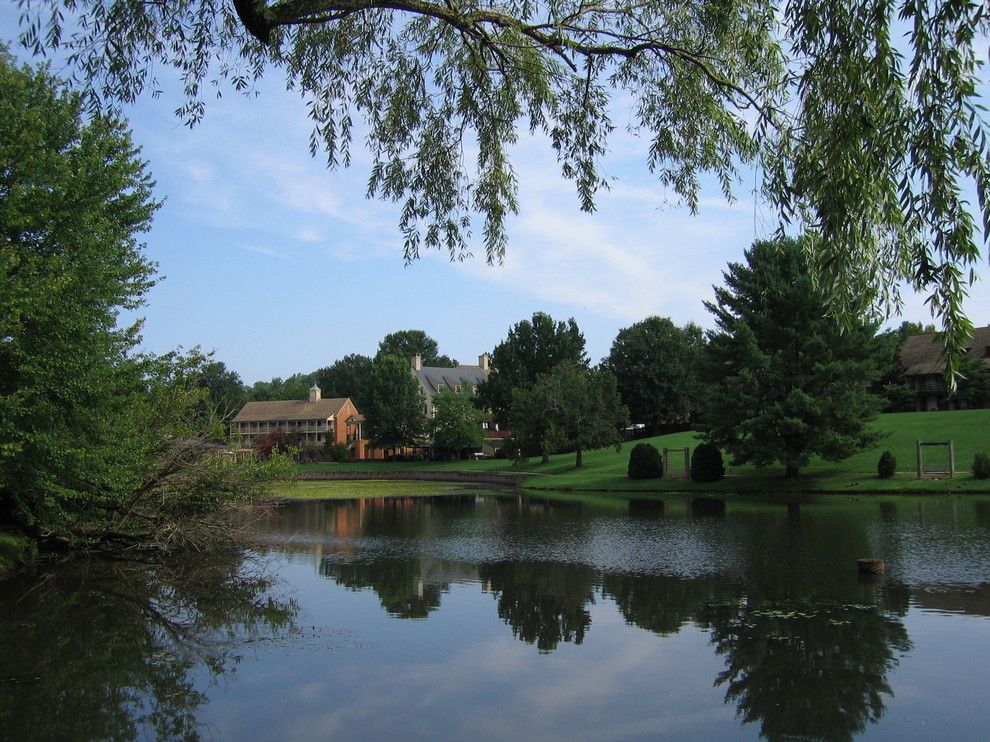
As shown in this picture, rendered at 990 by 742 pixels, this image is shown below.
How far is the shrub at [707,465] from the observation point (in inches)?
1510

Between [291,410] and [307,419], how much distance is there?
11.0 feet

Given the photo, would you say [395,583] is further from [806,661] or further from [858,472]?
[858,472]

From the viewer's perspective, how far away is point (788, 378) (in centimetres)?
3516

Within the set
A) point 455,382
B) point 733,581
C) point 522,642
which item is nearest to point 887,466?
point 733,581

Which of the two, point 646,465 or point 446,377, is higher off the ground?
point 446,377

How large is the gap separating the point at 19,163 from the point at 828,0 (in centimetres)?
1548

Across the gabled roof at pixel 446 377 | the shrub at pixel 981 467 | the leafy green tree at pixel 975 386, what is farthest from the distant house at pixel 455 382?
the shrub at pixel 981 467

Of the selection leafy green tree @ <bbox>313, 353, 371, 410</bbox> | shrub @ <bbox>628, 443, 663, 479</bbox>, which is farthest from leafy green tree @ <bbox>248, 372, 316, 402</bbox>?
shrub @ <bbox>628, 443, 663, 479</bbox>

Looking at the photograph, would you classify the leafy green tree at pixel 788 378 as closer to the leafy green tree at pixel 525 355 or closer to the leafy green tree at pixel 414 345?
the leafy green tree at pixel 525 355

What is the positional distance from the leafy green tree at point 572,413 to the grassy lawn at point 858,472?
1853 mm

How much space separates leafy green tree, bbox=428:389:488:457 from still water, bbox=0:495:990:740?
54.0 metres

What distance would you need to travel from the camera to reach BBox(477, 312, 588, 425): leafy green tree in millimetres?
75875

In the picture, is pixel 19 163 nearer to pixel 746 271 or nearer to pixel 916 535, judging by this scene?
pixel 916 535

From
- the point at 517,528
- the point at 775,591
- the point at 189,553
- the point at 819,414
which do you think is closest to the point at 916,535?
the point at 775,591
